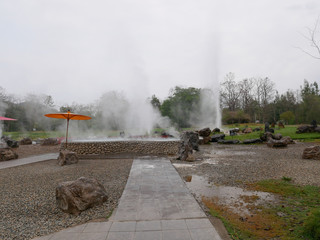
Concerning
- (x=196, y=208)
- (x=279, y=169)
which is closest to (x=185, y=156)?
(x=279, y=169)

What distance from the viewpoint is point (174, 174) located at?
20.0 feet

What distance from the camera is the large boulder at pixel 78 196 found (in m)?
3.49

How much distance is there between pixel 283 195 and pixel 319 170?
11.0 feet

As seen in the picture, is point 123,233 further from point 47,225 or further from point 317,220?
point 317,220

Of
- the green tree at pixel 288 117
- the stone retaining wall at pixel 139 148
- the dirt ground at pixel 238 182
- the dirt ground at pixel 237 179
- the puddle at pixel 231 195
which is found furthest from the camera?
the green tree at pixel 288 117

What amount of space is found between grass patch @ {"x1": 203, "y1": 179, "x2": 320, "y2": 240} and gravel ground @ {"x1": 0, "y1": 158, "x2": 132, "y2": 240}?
1.99m

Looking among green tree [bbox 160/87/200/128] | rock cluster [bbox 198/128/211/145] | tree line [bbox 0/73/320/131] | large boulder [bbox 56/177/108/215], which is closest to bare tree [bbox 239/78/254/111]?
tree line [bbox 0/73/320/131]

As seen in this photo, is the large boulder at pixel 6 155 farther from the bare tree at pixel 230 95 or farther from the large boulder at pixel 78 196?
the bare tree at pixel 230 95

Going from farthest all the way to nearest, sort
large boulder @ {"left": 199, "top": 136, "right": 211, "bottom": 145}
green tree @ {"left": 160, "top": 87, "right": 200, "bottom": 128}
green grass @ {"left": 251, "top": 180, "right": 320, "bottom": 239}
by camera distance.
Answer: green tree @ {"left": 160, "top": 87, "right": 200, "bottom": 128}
large boulder @ {"left": 199, "top": 136, "right": 211, "bottom": 145}
green grass @ {"left": 251, "top": 180, "right": 320, "bottom": 239}

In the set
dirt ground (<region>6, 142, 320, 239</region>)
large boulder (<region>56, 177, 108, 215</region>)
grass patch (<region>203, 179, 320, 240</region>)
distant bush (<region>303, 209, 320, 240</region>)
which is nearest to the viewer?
distant bush (<region>303, 209, 320, 240</region>)

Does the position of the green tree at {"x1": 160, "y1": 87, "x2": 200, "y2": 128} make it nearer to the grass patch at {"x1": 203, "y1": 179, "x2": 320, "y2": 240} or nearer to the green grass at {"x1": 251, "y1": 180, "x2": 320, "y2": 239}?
the green grass at {"x1": 251, "y1": 180, "x2": 320, "y2": 239}

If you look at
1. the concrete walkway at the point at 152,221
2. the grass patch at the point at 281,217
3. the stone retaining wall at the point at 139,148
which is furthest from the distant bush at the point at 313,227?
the stone retaining wall at the point at 139,148

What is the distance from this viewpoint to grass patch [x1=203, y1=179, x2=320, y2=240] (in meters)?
2.66

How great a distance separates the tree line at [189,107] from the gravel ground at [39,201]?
1283 centimetres
